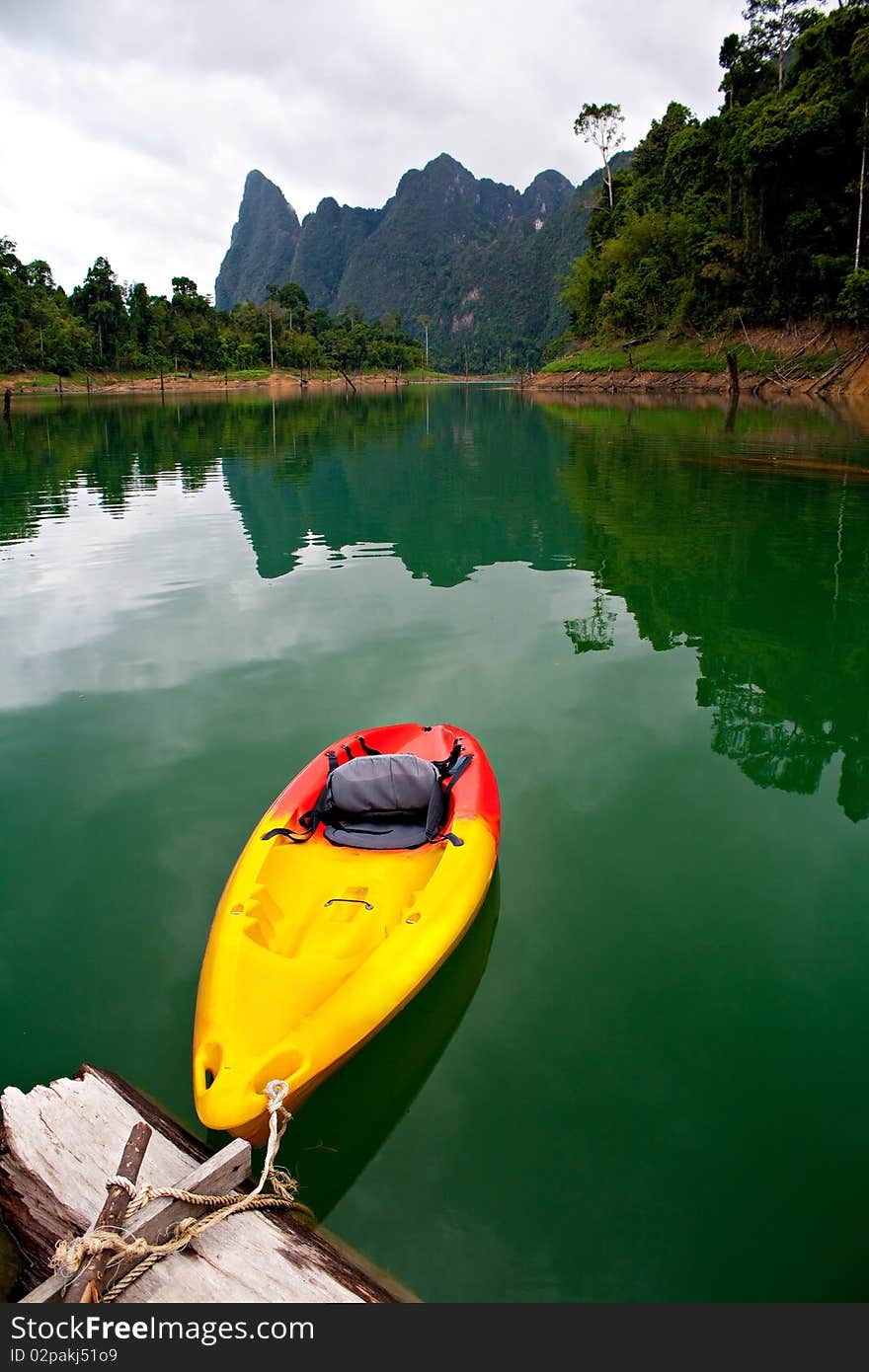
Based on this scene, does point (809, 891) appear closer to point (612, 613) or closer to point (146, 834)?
point (146, 834)

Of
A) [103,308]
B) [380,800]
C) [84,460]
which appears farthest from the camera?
[103,308]

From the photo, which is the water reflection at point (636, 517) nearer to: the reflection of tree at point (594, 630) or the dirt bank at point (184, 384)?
the reflection of tree at point (594, 630)

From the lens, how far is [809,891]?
4.36 metres

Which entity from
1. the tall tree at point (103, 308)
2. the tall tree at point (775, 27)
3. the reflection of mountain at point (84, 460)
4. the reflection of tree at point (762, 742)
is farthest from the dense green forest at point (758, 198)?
the tall tree at point (103, 308)

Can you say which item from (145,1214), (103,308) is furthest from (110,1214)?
(103,308)

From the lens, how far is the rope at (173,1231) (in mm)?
2117

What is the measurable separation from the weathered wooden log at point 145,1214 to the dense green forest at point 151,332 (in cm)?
6643

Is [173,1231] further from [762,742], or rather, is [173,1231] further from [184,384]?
[184,384]

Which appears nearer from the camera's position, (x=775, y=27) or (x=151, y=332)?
(x=775, y=27)

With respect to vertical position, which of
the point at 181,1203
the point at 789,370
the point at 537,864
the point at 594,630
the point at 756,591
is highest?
the point at 789,370

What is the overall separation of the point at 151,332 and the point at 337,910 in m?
81.4

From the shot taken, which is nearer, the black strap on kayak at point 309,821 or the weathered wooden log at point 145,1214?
the weathered wooden log at point 145,1214

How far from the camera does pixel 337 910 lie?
3.84 metres

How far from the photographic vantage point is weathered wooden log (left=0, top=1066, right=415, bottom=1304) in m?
2.18
